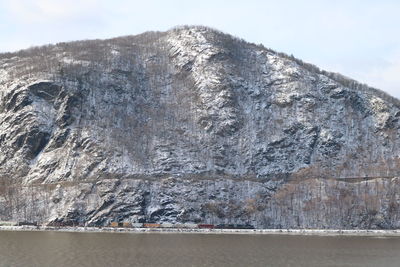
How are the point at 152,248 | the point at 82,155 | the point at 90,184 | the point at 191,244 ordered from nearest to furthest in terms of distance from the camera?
the point at 152,248
the point at 191,244
the point at 90,184
the point at 82,155

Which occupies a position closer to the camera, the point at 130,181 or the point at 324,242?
the point at 324,242

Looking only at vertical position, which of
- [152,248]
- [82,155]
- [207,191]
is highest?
[82,155]

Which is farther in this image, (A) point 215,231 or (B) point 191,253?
(A) point 215,231

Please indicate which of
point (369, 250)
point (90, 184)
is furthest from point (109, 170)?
point (369, 250)

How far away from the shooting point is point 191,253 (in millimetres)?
92375

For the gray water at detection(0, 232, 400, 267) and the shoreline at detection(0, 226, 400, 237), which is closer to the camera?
the gray water at detection(0, 232, 400, 267)

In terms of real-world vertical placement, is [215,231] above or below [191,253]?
below

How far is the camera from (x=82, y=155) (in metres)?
196

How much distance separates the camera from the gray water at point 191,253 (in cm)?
8050

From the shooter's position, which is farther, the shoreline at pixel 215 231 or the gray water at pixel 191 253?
the shoreline at pixel 215 231

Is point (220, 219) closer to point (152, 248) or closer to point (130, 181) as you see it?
point (130, 181)

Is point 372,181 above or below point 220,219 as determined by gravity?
above

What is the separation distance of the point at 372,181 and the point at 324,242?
70.6 m

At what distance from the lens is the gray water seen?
8050 cm
